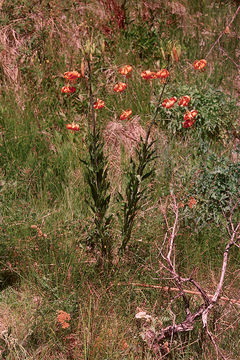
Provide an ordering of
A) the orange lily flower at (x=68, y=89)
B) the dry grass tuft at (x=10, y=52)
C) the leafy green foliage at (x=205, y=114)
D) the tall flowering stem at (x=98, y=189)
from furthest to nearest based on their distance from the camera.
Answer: the dry grass tuft at (x=10, y=52), the leafy green foliage at (x=205, y=114), the orange lily flower at (x=68, y=89), the tall flowering stem at (x=98, y=189)

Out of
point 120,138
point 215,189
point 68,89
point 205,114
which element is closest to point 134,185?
point 68,89

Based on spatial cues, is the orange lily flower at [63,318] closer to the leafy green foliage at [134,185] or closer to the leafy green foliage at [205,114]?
the leafy green foliage at [134,185]

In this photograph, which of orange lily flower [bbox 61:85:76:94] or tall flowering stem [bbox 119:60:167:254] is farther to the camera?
orange lily flower [bbox 61:85:76:94]

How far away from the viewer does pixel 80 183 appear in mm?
3047

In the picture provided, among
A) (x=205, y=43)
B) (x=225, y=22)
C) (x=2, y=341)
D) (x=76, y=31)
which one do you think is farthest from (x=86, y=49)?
(x=225, y=22)

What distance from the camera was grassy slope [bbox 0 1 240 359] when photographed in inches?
84.2

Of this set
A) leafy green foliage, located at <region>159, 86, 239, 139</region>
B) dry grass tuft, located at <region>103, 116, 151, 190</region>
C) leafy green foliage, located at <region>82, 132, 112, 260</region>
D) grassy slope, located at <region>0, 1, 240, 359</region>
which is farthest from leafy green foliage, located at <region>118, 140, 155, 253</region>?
leafy green foliage, located at <region>159, 86, 239, 139</region>

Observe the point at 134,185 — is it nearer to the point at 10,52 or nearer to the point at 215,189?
the point at 215,189

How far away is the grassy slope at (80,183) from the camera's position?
84.2 inches

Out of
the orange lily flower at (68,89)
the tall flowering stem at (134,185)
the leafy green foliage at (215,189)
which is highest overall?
the orange lily flower at (68,89)

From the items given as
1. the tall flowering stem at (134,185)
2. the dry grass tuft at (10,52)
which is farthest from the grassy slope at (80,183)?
the tall flowering stem at (134,185)

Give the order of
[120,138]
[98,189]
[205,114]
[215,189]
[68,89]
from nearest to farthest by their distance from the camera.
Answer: [98,189], [68,89], [215,189], [120,138], [205,114]

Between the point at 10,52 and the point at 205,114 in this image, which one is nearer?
the point at 205,114

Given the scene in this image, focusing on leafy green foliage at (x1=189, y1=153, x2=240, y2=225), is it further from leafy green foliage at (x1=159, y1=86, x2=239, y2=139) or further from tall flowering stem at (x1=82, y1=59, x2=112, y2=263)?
tall flowering stem at (x1=82, y1=59, x2=112, y2=263)
